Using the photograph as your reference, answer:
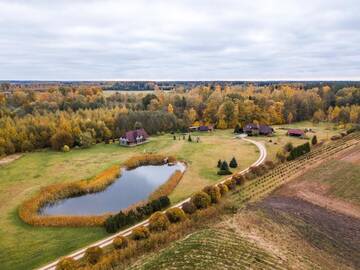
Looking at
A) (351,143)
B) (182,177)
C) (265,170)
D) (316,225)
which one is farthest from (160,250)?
(351,143)

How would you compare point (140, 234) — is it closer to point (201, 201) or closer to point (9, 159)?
point (201, 201)

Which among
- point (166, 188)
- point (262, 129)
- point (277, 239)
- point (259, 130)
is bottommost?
point (166, 188)

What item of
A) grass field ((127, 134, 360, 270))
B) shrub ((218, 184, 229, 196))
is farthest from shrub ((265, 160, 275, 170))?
shrub ((218, 184, 229, 196))

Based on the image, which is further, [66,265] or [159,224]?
[159,224]

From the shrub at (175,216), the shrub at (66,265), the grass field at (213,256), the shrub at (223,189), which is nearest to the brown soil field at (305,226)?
the grass field at (213,256)

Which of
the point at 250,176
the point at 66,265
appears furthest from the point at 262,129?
the point at 66,265

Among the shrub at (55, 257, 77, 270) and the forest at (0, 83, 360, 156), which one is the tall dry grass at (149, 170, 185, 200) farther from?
the forest at (0, 83, 360, 156)
